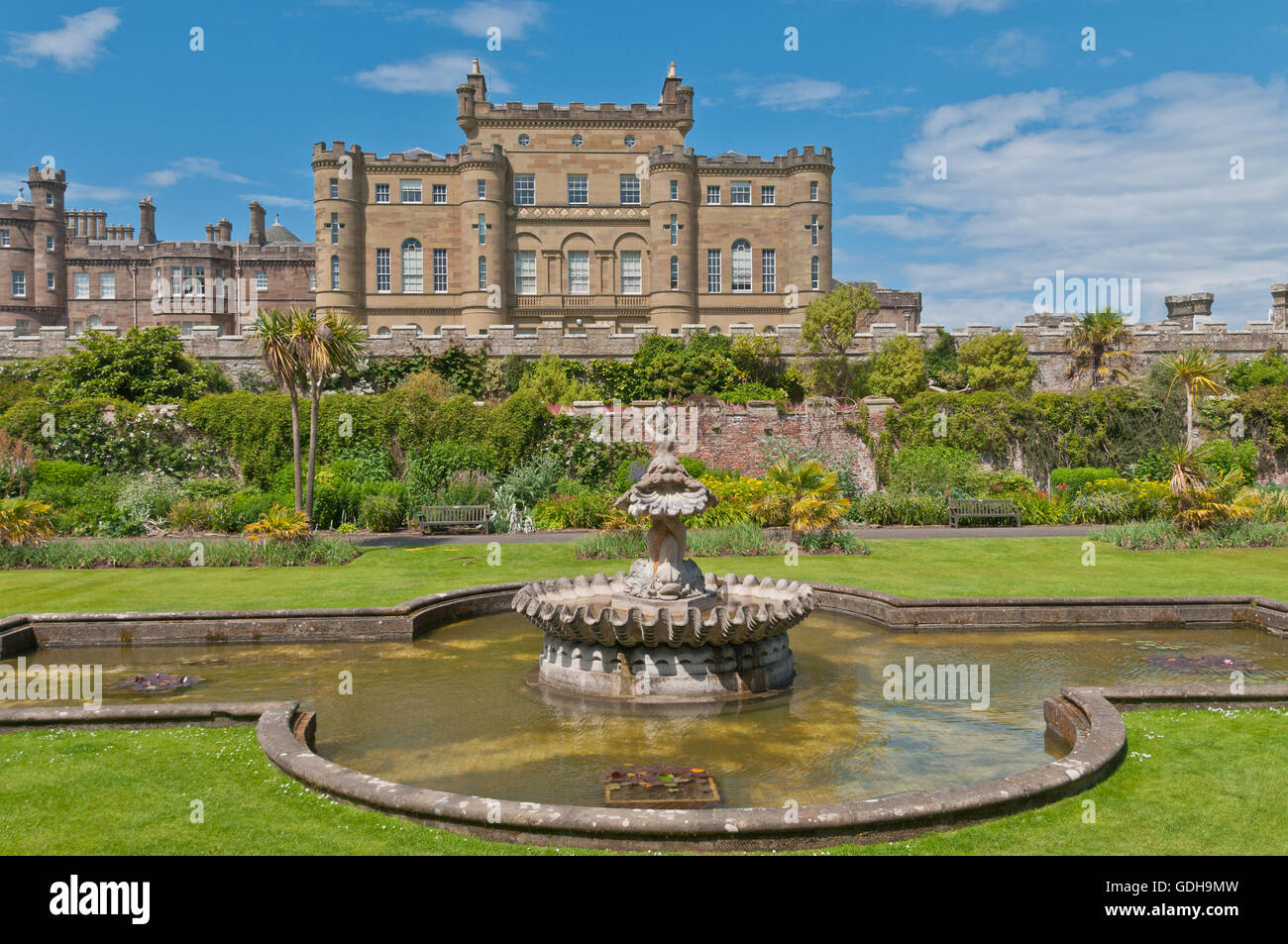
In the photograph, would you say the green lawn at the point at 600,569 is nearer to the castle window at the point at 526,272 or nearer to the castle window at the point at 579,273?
the castle window at the point at 526,272

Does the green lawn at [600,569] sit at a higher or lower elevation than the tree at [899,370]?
lower

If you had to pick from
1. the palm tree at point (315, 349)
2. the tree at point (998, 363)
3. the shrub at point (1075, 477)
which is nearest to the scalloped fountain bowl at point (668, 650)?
the palm tree at point (315, 349)

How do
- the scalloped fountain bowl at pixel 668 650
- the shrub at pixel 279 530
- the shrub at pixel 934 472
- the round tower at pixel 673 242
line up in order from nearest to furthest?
1. the scalloped fountain bowl at pixel 668 650
2. the shrub at pixel 279 530
3. the shrub at pixel 934 472
4. the round tower at pixel 673 242

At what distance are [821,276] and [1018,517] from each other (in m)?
24.9

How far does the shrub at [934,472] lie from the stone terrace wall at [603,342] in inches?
348

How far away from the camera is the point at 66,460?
81.7 feet

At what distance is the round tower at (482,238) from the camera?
4431cm

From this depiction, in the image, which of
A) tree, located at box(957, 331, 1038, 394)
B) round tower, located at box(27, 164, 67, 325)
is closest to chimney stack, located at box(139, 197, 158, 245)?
round tower, located at box(27, 164, 67, 325)

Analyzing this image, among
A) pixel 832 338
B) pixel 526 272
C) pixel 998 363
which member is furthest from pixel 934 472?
pixel 526 272

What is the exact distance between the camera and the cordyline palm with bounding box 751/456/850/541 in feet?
61.2

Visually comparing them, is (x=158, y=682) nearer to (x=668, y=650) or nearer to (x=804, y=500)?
(x=668, y=650)

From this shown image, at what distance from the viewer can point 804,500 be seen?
1869 centimetres

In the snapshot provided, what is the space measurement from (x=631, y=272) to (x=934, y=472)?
2470 centimetres
